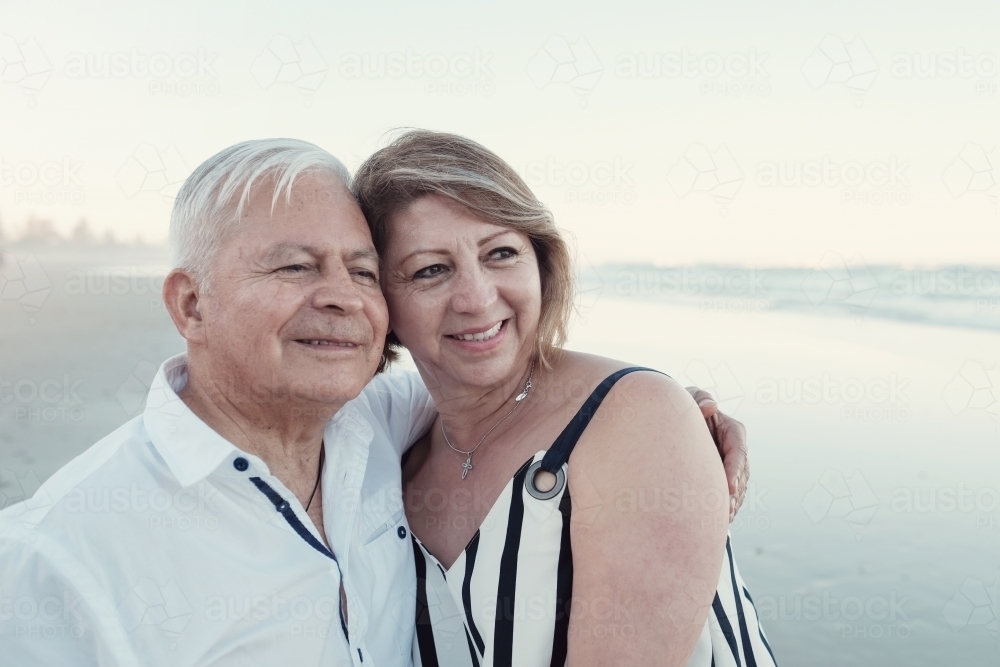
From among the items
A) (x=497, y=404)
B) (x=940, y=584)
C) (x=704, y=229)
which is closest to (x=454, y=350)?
(x=497, y=404)

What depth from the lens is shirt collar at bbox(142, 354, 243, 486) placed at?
6.49 ft

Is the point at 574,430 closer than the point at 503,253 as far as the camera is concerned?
Yes

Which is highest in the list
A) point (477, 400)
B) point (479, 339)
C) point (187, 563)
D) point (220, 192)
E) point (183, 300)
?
point (220, 192)

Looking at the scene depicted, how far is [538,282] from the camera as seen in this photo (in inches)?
99.9

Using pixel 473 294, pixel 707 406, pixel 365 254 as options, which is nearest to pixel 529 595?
pixel 473 294

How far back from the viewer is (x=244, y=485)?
2.09m

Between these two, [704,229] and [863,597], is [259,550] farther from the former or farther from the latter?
[704,229]

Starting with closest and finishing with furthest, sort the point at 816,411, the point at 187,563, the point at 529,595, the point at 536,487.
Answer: the point at 187,563
the point at 529,595
the point at 536,487
the point at 816,411

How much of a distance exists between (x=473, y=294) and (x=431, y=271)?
192mm

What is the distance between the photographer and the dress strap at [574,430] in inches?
82.9

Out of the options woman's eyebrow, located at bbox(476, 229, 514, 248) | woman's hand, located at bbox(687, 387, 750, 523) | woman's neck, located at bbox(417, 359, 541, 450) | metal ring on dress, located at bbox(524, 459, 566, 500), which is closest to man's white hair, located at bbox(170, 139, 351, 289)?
woman's eyebrow, located at bbox(476, 229, 514, 248)

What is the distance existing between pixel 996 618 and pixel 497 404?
3.21m

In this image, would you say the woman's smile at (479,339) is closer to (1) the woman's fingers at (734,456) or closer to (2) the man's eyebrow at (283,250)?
(2) the man's eyebrow at (283,250)

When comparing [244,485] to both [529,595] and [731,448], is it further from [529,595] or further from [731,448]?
[731,448]
